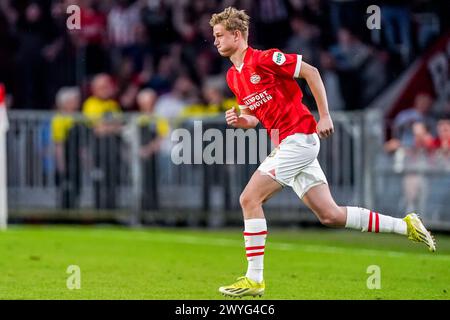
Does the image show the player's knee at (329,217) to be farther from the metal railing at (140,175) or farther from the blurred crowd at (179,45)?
the blurred crowd at (179,45)

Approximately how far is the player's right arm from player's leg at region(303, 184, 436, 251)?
78 cm

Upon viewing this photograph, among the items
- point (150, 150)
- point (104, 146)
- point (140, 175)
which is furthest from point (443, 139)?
point (104, 146)

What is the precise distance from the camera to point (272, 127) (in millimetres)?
10875

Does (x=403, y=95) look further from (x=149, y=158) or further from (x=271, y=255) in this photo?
(x=271, y=255)

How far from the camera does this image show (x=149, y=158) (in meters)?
19.9

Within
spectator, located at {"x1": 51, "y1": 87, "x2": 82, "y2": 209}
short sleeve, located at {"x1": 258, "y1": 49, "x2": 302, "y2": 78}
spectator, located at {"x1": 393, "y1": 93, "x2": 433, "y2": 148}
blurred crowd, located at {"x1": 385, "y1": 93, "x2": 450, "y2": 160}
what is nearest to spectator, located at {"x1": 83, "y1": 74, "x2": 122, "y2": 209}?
spectator, located at {"x1": 51, "y1": 87, "x2": 82, "y2": 209}

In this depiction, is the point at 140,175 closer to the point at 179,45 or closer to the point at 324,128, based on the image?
the point at 179,45

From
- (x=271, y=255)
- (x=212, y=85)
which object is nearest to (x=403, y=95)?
(x=212, y=85)

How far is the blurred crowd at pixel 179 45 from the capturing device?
831 inches

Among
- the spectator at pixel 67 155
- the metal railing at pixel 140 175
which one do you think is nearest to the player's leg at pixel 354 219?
the metal railing at pixel 140 175

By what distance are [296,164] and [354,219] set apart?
72cm

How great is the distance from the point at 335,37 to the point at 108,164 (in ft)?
15.0

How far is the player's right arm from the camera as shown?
10828 millimetres

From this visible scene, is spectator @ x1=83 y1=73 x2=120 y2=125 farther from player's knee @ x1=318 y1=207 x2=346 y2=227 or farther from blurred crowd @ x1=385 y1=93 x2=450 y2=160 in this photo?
player's knee @ x1=318 y1=207 x2=346 y2=227
